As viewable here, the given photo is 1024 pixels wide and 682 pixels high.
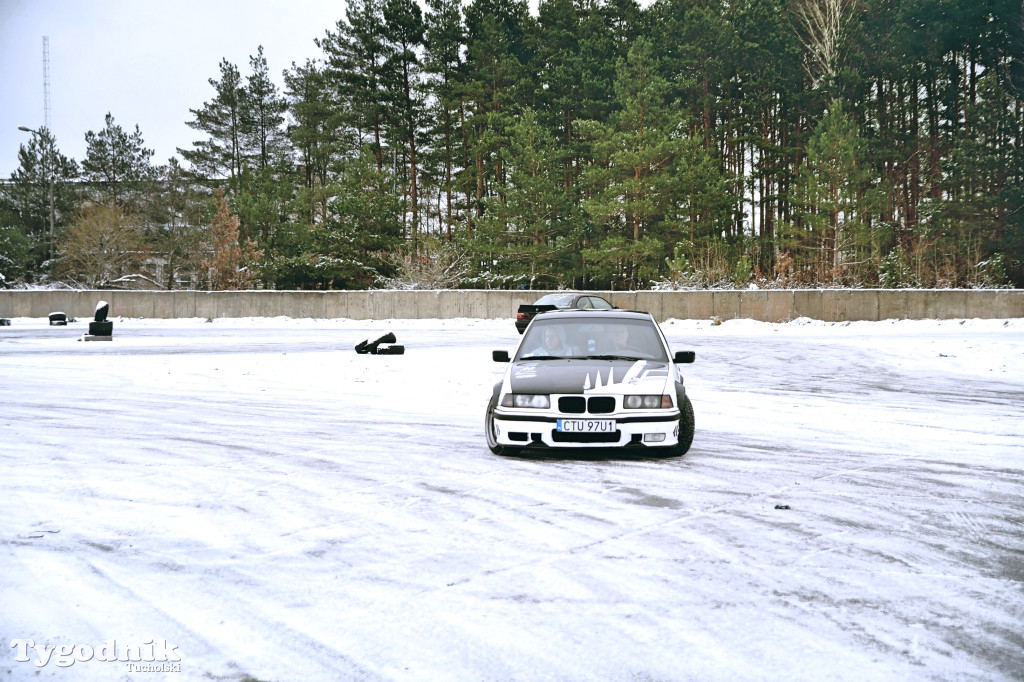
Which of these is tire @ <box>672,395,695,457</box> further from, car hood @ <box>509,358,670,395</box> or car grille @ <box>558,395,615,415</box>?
car grille @ <box>558,395,615,415</box>

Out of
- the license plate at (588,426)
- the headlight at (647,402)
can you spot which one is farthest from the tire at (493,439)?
the headlight at (647,402)

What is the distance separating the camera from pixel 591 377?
8.05 metres

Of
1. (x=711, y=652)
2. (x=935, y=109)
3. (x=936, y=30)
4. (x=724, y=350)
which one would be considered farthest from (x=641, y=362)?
(x=935, y=109)

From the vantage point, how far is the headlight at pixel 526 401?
7898mm

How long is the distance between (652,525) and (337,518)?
212cm

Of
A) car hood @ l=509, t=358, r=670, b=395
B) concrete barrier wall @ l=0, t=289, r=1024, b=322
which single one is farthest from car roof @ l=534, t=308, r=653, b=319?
concrete barrier wall @ l=0, t=289, r=1024, b=322

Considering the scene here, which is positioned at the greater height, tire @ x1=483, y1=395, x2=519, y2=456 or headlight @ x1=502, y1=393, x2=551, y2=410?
headlight @ x1=502, y1=393, x2=551, y2=410

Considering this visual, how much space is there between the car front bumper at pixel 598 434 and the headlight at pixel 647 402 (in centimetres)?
8

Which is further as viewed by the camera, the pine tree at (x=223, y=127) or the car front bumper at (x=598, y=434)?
the pine tree at (x=223, y=127)

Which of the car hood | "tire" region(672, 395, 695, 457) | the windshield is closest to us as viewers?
the car hood

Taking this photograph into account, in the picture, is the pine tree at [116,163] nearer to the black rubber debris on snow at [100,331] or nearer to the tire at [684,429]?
the black rubber debris on snow at [100,331]

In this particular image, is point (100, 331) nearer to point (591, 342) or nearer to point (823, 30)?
point (591, 342)

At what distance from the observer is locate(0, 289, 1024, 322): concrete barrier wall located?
3450 centimetres

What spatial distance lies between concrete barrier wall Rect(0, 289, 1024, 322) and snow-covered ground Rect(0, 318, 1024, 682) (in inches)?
924
